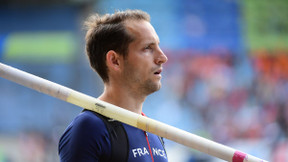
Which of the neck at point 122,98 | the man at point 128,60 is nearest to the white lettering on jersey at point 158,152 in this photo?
the man at point 128,60

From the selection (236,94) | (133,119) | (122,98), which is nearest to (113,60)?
(122,98)

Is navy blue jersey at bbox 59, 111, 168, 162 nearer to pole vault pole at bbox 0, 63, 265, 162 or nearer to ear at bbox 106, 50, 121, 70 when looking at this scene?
pole vault pole at bbox 0, 63, 265, 162

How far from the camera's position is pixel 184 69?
10.4 meters

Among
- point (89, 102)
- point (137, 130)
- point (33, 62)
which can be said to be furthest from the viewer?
point (33, 62)

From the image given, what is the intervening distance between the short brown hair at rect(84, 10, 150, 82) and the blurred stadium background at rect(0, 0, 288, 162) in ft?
23.3

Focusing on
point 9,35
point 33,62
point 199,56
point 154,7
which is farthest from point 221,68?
point 9,35

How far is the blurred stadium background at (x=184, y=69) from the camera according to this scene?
31.2 feet

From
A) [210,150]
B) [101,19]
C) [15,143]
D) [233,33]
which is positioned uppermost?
[233,33]

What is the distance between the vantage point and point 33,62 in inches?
430

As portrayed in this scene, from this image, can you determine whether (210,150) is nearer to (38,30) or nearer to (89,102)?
(89,102)

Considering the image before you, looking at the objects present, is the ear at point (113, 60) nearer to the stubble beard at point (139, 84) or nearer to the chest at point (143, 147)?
the stubble beard at point (139, 84)

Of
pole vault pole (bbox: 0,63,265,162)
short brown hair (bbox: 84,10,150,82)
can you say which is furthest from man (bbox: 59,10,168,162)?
pole vault pole (bbox: 0,63,265,162)

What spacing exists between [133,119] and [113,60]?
1.25 feet

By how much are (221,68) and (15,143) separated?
17.2ft
